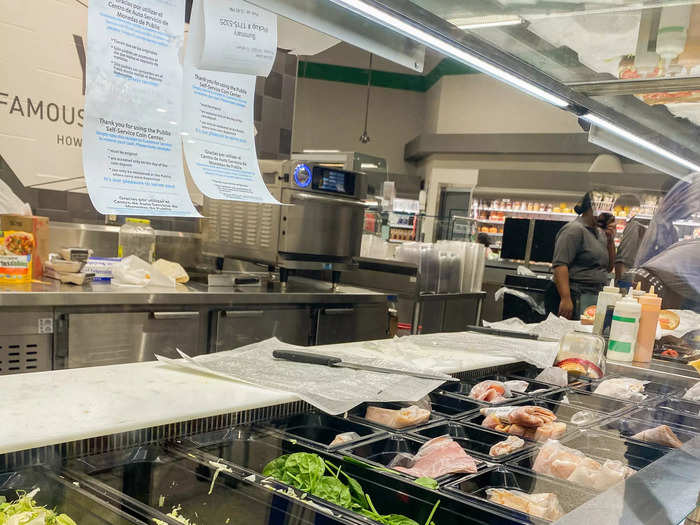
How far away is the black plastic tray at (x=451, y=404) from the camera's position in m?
1.59

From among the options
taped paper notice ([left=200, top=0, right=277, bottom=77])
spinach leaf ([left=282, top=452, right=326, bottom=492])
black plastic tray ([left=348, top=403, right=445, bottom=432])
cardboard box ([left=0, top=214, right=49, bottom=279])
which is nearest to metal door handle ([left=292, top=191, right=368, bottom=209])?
cardboard box ([left=0, top=214, right=49, bottom=279])

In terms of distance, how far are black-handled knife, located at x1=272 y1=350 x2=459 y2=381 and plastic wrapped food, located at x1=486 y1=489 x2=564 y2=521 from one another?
Result: 54 centimetres

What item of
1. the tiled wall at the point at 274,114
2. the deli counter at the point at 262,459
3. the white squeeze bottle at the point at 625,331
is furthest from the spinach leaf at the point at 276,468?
the tiled wall at the point at 274,114

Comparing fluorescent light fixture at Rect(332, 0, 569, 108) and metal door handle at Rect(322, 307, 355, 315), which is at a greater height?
fluorescent light fixture at Rect(332, 0, 569, 108)

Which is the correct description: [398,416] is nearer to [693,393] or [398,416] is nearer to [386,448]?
[386,448]

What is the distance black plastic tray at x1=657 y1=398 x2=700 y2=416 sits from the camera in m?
1.73

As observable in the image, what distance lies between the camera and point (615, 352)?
7.88 feet

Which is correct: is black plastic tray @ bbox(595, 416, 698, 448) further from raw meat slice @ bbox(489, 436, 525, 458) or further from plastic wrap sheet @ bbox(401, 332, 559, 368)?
plastic wrap sheet @ bbox(401, 332, 559, 368)

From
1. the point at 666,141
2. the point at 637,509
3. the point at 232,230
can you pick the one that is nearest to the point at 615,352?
the point at 666,141

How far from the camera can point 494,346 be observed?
2289 mm

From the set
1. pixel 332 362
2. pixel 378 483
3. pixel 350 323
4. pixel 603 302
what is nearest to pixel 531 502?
pixel 378 483

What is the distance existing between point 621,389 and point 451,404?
63 cm

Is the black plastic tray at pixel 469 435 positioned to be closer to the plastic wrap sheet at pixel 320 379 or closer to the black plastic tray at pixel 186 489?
the plastic wrap sheet at pixel 320 379

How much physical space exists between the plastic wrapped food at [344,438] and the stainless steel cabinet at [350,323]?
2.49m
